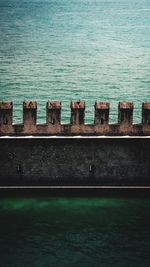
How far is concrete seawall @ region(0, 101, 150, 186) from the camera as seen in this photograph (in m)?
21.1

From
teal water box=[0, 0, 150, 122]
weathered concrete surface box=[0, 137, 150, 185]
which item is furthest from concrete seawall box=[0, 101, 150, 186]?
teal water box=[0, 0, 150, 122]

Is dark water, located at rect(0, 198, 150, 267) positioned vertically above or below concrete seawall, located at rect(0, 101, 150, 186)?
below

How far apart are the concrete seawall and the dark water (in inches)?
36.6

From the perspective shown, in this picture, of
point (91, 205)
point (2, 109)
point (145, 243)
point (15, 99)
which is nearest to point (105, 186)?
point (91, 205)

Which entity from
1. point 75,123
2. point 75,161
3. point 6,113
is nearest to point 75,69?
point 75,123

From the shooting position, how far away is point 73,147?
21.2m

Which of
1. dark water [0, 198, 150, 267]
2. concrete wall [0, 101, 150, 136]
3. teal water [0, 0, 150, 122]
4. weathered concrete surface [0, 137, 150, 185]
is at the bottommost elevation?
dark water [0, 198, 150, 267]

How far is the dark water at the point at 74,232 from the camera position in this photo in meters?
18.2

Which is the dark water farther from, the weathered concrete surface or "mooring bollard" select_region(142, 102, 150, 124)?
"mooring bollard" select_region(142, 102, 150, 124)

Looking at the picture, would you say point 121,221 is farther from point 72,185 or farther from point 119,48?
point 119,48

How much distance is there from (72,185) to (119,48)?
46.8 m

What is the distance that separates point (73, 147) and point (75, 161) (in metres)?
0.57

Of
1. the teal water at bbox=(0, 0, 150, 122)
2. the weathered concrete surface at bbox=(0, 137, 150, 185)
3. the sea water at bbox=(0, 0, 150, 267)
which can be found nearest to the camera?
the sea water at bbox=(0, 0, 150, 267)

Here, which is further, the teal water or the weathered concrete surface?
the teal water
